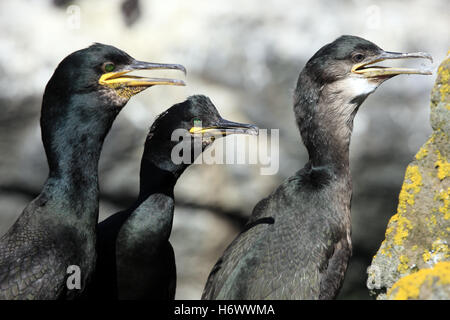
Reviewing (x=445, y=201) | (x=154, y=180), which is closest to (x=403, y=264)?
(x=445, y=201)

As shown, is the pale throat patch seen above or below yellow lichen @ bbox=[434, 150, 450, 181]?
above

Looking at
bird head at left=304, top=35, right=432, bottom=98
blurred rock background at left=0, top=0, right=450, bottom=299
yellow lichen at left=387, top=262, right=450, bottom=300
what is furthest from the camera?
blurred rock background at left=0, top=0, right=450, bottom=299

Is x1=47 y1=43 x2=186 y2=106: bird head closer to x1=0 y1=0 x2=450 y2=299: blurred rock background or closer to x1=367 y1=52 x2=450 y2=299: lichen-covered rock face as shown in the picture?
x1=367 y1=52 x2=450 y2=299: lichen-covered rock face

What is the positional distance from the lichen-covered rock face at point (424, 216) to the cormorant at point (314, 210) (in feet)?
1.17

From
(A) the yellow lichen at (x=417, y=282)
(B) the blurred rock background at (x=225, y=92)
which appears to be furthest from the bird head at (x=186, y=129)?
(B) the blurred rock background at (x=225, y=92)

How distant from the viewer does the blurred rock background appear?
299 inches

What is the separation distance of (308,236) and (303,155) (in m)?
3.23

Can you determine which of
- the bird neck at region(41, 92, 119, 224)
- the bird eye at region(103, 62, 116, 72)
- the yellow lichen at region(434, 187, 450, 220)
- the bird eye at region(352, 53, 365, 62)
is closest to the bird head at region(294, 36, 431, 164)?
the bird eye at region(352, 53, 365, 62)

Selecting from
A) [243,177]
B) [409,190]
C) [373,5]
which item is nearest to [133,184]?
[243,177]

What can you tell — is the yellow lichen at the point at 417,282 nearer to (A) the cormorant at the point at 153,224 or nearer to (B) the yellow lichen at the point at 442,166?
(B) the yellow lichen at the point at 442,166

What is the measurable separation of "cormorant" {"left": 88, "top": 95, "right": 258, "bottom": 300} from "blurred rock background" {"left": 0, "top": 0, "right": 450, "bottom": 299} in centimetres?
233

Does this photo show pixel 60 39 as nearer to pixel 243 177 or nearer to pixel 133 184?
Result: pixel 133 184

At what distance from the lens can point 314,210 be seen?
474 cm

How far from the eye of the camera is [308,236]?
15.1 ft
